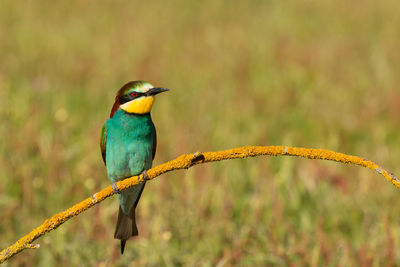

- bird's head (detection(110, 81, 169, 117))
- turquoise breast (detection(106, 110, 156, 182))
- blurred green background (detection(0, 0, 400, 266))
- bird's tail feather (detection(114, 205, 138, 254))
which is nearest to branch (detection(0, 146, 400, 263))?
bird's tail feather (detection(114, 205, 138, 254))

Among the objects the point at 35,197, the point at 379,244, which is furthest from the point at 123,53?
the point at 379,244

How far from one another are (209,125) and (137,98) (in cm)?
476

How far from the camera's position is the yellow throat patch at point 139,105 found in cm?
188

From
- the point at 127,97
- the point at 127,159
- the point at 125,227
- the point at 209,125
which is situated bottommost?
the point at 125,227

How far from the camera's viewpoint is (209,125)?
6633 mm

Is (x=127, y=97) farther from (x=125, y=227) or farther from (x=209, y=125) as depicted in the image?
(x=209, y=125)

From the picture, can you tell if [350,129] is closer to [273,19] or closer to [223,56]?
[223,56]

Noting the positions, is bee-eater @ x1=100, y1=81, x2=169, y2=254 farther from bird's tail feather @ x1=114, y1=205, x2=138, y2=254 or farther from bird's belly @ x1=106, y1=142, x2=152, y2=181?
bird's tail feather @ x1=114, y1=205, x2=138, y2=254

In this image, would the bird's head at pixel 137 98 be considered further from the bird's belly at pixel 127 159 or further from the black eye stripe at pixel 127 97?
the bird's belly at pixel 127 159

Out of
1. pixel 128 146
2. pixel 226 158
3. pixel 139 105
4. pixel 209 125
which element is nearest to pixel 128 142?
pixel 128 146

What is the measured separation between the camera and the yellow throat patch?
6.16ft

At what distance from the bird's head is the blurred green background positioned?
1417mm

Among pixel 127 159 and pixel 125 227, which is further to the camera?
pixel 127 159

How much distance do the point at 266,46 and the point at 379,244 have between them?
6395mm
